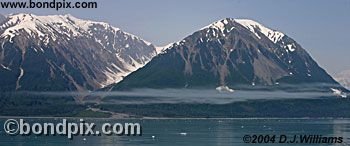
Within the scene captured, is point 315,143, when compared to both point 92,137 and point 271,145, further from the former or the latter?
point 92,137

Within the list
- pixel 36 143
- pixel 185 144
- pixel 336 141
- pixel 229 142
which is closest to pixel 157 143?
pixel 185 144

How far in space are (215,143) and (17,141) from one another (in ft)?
138

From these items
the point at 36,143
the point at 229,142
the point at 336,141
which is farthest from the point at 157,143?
the point at 336,141

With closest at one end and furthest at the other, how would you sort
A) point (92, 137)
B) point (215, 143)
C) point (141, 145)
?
point (141, 145), point (215, 143), point (92, 137)

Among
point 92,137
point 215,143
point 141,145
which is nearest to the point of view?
point 141,145

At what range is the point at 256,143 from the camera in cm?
13588

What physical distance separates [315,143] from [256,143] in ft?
41.2

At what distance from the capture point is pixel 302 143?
134250 millimetres

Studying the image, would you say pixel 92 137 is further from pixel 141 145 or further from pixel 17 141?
pixel 141 145

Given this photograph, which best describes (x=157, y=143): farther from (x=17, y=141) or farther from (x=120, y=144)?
(x=17, y=141)

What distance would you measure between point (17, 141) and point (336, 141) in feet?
220

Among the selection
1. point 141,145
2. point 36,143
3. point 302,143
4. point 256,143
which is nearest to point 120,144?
point 141,145

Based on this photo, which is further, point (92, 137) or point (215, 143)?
point (92, 137)

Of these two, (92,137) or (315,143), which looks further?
(92,137)
